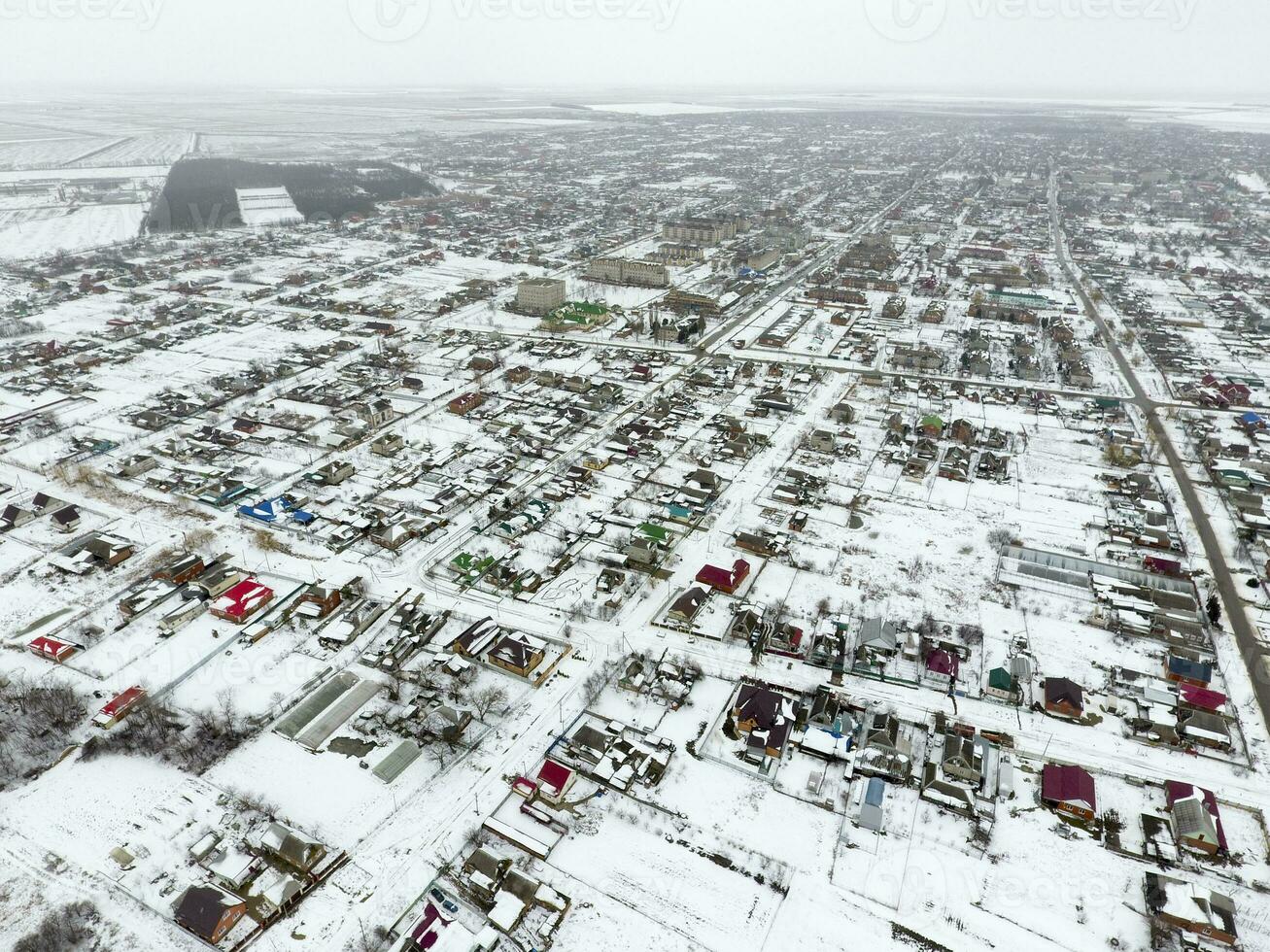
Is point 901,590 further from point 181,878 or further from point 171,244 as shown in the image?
point 171,244

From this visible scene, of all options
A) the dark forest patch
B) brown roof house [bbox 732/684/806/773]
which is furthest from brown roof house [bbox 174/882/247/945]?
the dark forest patch

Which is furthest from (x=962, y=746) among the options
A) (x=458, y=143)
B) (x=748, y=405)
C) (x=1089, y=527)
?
(x=458, y=143)

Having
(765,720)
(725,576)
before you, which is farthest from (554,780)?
(725,576)

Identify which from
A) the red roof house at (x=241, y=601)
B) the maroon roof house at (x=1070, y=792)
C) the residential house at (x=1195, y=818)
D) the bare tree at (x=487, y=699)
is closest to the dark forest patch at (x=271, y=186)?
the red roof house at (x=241, y=601)

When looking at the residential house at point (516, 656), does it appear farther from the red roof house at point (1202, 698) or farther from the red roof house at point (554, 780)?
the red roof house at point (1202, 698)

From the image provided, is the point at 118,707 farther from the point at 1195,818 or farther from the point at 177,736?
the point at 1195,818

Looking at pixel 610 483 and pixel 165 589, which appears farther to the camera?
pixel 610 483
